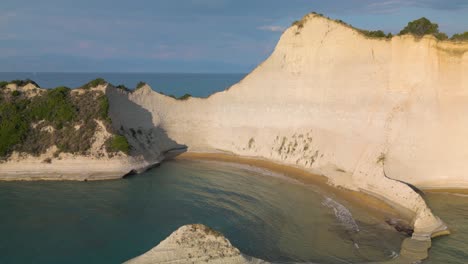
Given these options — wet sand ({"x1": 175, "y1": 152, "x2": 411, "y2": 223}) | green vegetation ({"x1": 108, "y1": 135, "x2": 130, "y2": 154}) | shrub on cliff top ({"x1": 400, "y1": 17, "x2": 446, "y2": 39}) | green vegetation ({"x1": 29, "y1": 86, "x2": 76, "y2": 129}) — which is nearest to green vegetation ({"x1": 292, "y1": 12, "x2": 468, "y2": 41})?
shrub on cliff top ({"x1": 400, "y1": 17, "x2": 446, "y2": 39})

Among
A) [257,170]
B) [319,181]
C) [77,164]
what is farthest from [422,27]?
[77,164]

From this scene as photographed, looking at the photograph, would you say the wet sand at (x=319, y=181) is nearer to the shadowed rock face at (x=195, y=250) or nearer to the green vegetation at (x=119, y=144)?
the green vegetation at (x=119, y=144)

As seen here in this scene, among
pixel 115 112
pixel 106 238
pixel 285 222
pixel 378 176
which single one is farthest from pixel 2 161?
pixel 378 176

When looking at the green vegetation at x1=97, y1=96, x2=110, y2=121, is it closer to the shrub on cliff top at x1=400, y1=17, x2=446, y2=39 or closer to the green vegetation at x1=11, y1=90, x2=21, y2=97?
the green vegetation at x1=11, y1=90, x2=21, y2=97

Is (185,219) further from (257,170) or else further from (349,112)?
(349,112)

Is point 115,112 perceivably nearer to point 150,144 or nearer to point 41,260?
point 150,144

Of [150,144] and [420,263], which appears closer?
[420,263]
